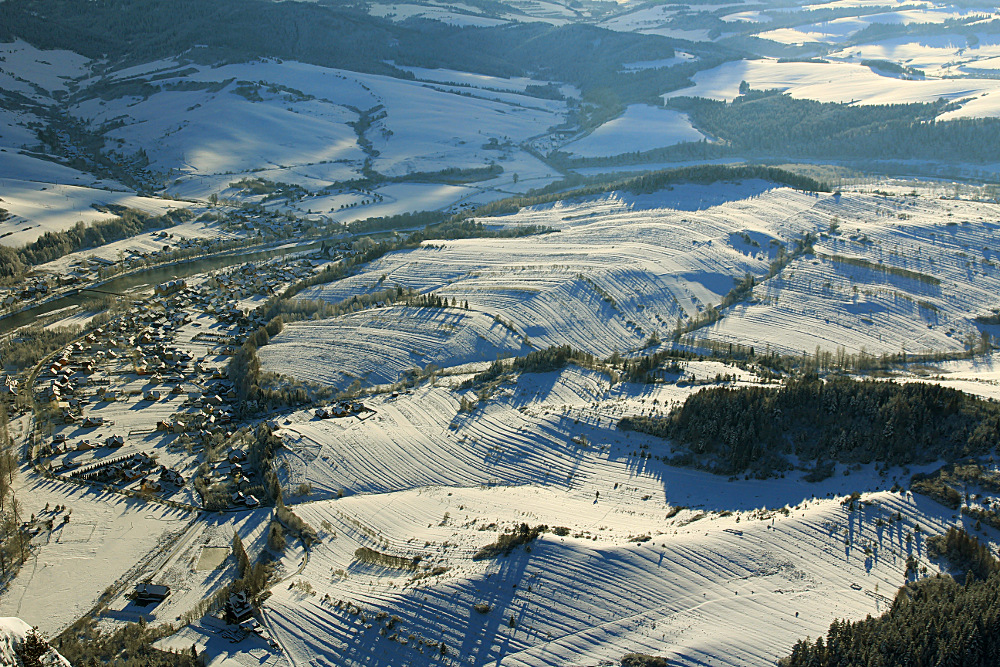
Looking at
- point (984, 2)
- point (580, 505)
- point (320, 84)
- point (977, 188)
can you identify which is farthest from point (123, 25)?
point (984, 2)

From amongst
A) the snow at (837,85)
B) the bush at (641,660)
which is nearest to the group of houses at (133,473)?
the bush at (641,660)

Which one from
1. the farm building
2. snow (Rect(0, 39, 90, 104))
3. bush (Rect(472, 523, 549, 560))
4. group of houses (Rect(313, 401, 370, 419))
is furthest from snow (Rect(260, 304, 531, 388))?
snow (Rect(0, 39, 90, 104))

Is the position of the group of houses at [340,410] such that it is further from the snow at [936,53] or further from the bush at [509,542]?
the snow at [936,53]

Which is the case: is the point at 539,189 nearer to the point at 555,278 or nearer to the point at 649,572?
the point at 555,278

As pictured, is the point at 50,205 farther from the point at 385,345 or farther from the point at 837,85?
the point at 837,85

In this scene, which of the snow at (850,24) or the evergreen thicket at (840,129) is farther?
the snow at (850,24)

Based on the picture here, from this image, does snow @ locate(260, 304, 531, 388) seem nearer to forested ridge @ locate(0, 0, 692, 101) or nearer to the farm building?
the farm building

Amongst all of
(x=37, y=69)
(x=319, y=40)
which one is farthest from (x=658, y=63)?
(x=37, y=69)
